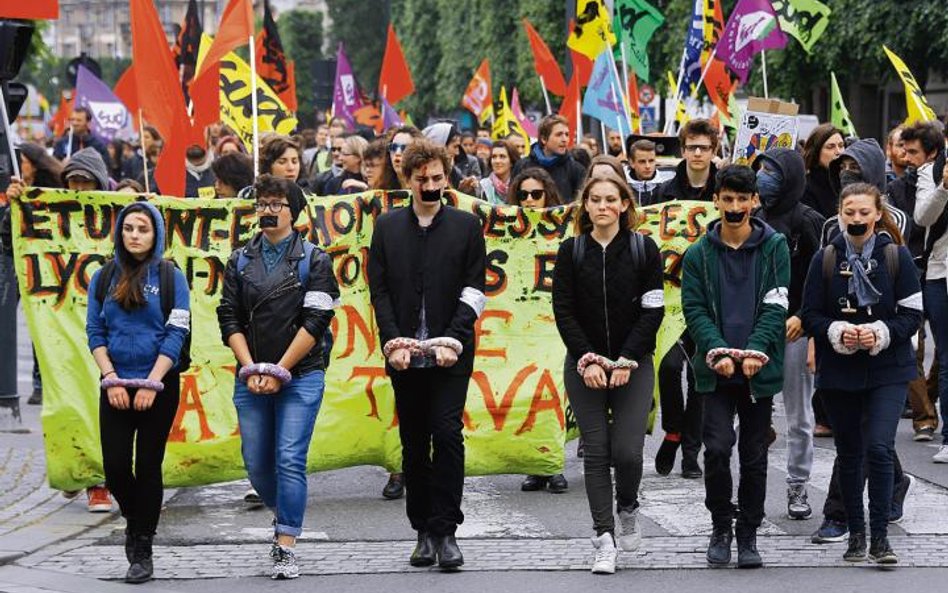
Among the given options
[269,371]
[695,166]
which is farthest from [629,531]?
[695,166]

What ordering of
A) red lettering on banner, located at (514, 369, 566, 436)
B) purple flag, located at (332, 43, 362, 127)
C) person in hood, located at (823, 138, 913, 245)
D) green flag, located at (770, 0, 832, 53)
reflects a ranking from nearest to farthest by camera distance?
person in hood, located at (823, 138, 913, 245)
red lettering on banner, located at (514, 369, 566, 436)
green flag, located at (770, 0, 832, 53)
purple flag, located at (332, 43, 362, 127)

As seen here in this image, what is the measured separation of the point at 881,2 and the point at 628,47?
11766 millimetres

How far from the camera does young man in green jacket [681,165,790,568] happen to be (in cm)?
753

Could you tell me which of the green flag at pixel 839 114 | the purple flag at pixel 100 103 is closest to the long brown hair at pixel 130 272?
the green flag at pixel 839 114

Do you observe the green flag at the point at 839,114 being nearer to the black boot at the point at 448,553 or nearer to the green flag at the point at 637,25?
the green flag at the point at 637,25

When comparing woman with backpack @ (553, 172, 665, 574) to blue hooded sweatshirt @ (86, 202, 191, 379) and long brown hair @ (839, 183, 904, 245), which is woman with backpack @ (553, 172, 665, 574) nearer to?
long brown hair @ (839, 183, 904, 245)

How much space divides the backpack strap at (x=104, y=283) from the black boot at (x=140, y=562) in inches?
39.5

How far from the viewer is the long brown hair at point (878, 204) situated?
7.58 metres

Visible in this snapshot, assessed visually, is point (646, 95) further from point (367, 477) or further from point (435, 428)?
point (435, 428)

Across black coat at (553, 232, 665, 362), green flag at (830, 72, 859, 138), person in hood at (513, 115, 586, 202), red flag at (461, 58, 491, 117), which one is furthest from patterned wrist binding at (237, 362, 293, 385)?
red flag at (461, 58, 491, 117)

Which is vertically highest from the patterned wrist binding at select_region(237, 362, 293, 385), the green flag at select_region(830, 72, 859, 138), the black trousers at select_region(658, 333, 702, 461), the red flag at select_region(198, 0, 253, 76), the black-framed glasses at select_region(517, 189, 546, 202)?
the red flag at select_region(198, 0, 253, 76)

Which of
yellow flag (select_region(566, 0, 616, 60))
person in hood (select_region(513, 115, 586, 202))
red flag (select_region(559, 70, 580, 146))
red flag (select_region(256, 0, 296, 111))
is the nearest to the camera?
person in hood (select_region(513, 115, 586, 202))

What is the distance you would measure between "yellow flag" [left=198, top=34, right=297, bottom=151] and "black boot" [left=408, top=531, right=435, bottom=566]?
6.86 m

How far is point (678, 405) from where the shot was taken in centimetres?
976
